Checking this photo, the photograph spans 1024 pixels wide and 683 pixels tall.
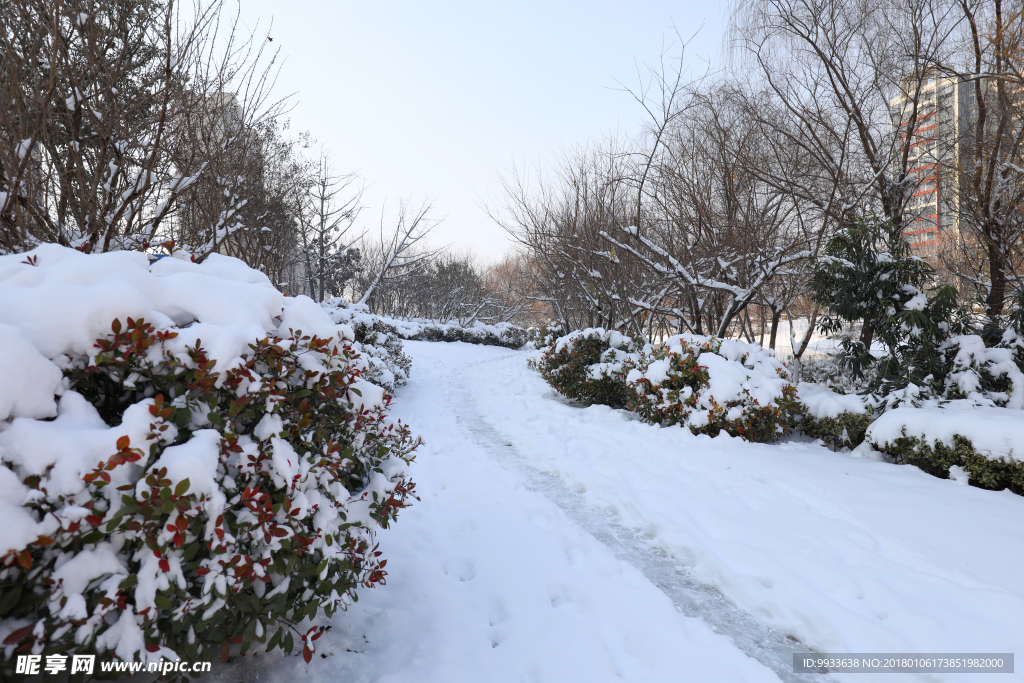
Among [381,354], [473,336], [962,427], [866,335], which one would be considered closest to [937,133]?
[866,335]

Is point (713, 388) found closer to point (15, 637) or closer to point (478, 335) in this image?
point (15, 637)

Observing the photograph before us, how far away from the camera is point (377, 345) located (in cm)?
937

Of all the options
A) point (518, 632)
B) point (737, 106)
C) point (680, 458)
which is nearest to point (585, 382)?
point (680, 458)

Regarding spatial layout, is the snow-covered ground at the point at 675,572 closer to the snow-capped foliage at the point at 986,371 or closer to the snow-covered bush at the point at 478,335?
the snow-capped foliage at the point at 986,371

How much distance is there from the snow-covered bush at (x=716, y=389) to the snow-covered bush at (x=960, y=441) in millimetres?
917

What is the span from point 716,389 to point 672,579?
3158mm

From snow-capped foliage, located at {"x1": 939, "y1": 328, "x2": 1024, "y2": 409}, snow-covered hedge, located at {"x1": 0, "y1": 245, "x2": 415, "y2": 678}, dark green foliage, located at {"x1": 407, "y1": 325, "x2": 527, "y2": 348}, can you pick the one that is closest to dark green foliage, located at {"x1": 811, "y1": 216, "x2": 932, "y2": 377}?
snow-capped foliage, located at {"x1": 939, "y1": 328, "x2": 1024, "y2": 409}

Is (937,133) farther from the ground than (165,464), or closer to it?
farther from the ground

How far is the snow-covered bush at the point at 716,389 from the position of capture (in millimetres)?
5375

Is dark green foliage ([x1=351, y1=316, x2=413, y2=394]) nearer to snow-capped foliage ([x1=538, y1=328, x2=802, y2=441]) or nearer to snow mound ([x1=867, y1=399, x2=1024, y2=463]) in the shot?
snow-capped foliage ([x1=538, y1=328, x2=802, y2=441])

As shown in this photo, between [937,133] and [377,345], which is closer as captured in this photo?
[937,133]

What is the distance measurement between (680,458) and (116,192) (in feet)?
16.6

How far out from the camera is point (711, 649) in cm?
221

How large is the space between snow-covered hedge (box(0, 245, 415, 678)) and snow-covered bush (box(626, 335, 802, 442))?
14.1 ft
